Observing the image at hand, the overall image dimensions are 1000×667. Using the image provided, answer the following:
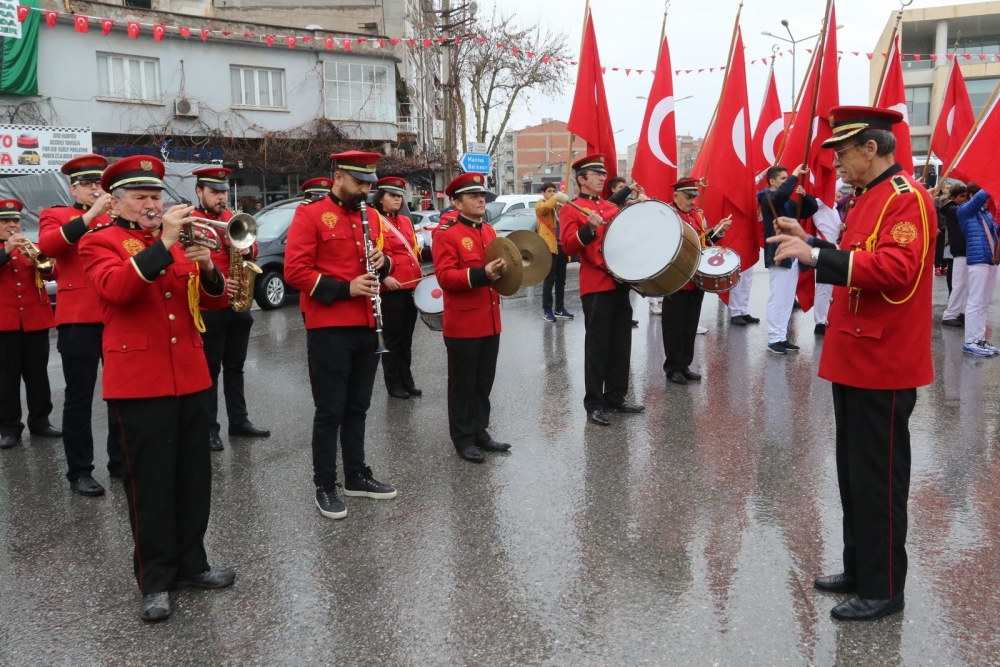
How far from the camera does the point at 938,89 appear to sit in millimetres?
48031

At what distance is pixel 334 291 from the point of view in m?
4.66

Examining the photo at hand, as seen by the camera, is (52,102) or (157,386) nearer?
(157,386)

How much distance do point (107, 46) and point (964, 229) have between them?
2708cm

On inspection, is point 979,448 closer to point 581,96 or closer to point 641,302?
point 581,96

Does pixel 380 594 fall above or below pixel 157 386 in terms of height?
below

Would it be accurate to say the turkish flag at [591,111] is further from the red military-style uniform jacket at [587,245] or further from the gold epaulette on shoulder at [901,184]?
the gold epaulette on shoulder at [901,184]

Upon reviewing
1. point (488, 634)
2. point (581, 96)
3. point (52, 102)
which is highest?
point (52, 102)

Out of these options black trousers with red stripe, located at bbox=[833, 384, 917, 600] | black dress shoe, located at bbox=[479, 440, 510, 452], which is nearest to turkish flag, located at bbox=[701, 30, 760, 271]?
black dress shoe, located at bbox=[479, 440, 510, 452]

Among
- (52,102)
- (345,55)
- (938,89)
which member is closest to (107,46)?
(52,102)

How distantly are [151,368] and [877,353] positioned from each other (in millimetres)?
3243

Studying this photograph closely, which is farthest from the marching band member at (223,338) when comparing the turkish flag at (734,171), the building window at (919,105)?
the building window at (919,105)

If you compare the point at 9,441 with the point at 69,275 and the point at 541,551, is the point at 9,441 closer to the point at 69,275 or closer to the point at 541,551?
→ the point at 69,275

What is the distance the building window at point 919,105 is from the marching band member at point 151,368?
54.5 meters

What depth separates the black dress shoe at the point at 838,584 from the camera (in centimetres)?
371
